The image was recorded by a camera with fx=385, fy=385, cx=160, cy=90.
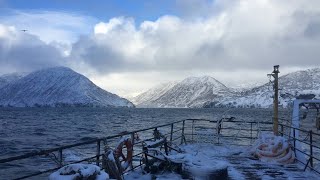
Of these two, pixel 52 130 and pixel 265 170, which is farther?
pixel 52 130

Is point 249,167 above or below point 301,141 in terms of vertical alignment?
below

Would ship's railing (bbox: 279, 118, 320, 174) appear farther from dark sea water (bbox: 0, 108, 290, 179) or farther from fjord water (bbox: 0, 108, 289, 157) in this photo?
fjord water (bbox: 0, 108, 289, 157)

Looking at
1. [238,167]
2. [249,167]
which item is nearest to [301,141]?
[249,167]

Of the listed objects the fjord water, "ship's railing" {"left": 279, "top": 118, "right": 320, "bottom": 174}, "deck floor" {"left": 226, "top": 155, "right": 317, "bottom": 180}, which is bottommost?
the fjord water

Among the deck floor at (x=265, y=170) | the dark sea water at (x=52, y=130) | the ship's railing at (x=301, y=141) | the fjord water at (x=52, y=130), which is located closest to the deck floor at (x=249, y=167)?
the deck floor at (x=265, y=170)

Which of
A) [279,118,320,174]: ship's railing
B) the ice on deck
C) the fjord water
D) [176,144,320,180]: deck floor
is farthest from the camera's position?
the fjord water

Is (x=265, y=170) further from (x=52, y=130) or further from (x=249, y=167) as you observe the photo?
(x=52, y=130)

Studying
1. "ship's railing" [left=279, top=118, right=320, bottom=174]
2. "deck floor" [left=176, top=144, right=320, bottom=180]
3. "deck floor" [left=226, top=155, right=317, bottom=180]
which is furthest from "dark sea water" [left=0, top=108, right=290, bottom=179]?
"deck floor" [left=226, top=155, right=317, bottom=180]

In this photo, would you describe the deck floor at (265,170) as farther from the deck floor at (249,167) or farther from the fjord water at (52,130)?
the fjord water at (52,130)

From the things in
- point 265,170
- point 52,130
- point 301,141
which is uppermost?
point 301,141

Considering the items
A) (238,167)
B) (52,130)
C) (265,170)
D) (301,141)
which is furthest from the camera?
(52,130)

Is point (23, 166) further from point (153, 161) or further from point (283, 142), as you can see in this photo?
point (283, 142)

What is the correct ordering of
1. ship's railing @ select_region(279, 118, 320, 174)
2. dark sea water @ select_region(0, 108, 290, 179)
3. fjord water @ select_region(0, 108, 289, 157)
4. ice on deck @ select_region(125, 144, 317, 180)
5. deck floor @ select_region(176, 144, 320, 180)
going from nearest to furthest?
ice on deck @ select_region(125, 144, 317, 180) → deck floor @ select_region(176, 144, 320, 180) → ship's railing @ select_region(279, 118, 320, 174) → dark sea water @ select_region(0, 108, 290, 179) → fjord water @ select_region(0, 108, 289, 157)

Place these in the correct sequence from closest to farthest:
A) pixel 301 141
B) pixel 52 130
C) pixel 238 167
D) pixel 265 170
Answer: pixel 265 170, pixel 238 167, pixel 301 141, pixel 52 130
